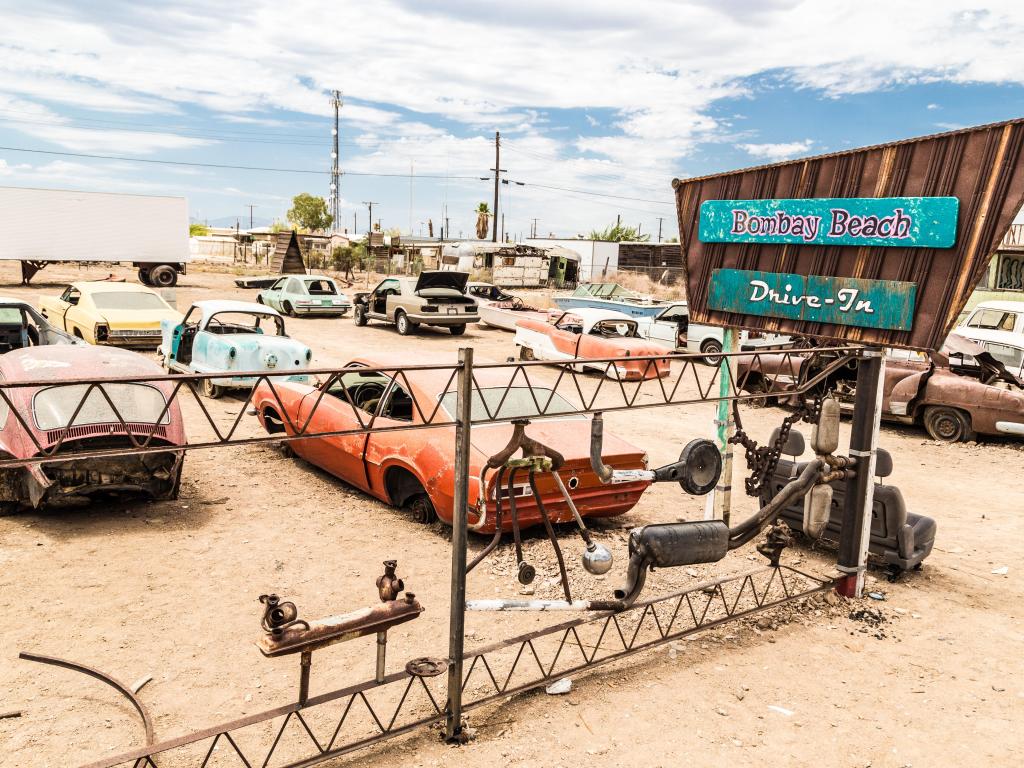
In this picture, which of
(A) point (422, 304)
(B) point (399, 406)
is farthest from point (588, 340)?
(B) point (399, 406)

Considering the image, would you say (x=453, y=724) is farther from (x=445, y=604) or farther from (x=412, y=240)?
(x=412, y=240)

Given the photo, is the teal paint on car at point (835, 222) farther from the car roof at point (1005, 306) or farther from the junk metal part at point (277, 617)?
the car roof at point (1005, 306)

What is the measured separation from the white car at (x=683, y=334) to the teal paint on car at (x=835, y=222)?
10729mm

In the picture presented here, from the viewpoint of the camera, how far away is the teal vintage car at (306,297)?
23453mm

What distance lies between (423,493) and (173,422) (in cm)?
247

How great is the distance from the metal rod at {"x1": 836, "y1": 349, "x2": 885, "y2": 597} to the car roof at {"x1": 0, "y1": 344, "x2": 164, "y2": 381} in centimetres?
636

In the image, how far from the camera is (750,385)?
14516 millimetres

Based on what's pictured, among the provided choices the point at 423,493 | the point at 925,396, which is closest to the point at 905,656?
the point at 423,493

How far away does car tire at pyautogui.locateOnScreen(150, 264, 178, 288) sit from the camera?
95.9 feet


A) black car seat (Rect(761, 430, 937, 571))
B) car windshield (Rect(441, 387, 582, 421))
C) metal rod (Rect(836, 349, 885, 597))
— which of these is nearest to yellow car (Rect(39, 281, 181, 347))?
car windshield (Rect(441, 387, 582, 421))

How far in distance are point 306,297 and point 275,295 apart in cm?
120

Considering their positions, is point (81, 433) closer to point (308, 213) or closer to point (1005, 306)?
point (1005, 306)

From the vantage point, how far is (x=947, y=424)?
1219 centimetres

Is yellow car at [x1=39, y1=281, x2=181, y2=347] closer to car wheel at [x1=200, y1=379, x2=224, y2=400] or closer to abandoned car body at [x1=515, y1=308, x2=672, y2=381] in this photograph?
car wheel at [x1=200, y1=379, x2=224, y2=400]
